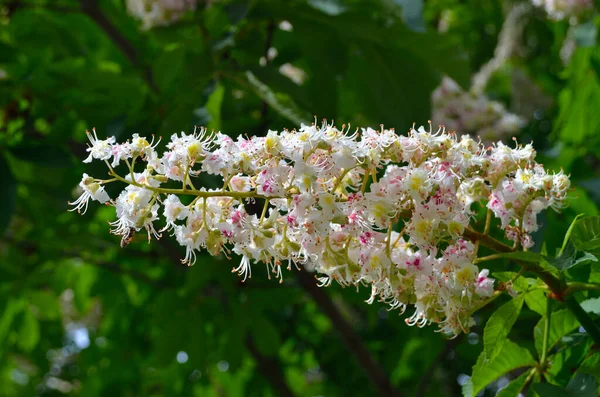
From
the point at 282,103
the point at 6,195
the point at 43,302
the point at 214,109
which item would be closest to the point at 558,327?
the point at 282,103

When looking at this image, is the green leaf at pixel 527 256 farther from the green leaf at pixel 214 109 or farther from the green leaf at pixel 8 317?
the green leaf at pixel 8 317

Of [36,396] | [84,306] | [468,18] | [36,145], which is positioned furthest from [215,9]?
[36,396]

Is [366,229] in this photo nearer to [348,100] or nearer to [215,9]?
[215,9]

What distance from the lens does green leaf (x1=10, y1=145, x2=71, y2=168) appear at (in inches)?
89.4

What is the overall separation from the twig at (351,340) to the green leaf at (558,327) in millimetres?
1553

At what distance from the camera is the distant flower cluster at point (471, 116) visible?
9.72ft

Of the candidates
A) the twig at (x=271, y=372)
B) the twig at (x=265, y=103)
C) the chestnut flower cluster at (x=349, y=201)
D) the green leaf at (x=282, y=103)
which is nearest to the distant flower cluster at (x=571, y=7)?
the twig at (x=265, y=103)

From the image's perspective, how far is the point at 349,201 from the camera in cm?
114

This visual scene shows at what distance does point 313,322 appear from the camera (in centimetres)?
396

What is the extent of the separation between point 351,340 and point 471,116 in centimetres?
105

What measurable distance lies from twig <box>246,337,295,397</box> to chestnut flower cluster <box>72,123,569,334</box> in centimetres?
218

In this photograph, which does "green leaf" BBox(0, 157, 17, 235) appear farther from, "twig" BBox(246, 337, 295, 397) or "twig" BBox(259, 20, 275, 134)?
"twig" BBox(246, 337, 295, 397)

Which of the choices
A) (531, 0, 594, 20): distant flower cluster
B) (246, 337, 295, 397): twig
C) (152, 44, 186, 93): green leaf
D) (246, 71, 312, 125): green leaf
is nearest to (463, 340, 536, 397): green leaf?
(246, 71, 312, 125): green leaf

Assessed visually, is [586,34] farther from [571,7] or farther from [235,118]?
[235,118]
